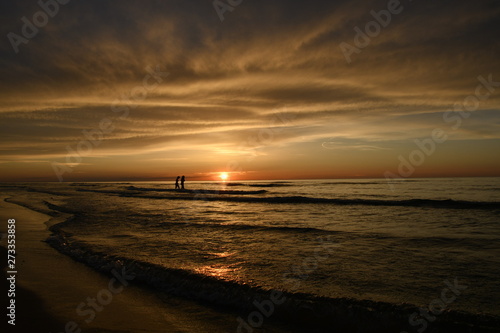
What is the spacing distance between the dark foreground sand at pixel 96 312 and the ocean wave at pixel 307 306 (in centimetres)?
45

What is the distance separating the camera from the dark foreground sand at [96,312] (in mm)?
5578

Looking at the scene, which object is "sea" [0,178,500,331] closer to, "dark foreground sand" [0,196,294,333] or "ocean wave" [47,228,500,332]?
"ocean wave" [47,228,500,332]

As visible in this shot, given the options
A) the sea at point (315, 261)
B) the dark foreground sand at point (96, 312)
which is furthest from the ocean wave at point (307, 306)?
the dark foreground sand at point (96, 312)

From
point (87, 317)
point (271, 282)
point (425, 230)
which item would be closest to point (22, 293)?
point (87, 317)

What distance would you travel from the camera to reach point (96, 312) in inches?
243

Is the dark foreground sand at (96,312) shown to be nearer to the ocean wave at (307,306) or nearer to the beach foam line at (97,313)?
the beach foam line at (97,313)

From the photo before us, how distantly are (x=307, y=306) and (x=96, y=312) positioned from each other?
4.41 m

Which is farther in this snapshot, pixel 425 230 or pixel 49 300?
pixel 425 230

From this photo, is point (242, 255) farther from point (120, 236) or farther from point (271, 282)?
point (120, 236)

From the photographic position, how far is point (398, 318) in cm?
589

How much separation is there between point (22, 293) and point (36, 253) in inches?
187

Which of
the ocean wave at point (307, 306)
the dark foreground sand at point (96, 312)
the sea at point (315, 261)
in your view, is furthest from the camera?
the sea at point (315, 261)

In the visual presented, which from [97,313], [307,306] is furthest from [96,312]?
[307,306]

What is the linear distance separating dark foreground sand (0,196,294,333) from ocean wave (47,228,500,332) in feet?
1.47
